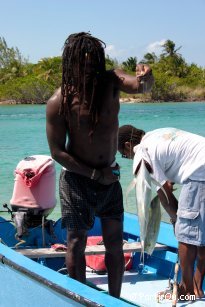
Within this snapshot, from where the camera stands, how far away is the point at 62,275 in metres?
3.50

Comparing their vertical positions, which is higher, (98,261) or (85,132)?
(85,132)

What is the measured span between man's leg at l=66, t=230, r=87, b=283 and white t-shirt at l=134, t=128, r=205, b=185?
606 millimetres

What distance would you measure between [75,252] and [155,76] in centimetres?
6690

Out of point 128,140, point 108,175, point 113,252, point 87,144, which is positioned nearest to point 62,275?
point 113,252

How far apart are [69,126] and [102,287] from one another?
1.63 meters

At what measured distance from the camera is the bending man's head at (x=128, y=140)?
13.3 ft

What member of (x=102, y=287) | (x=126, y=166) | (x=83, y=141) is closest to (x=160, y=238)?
(x=102, y=287)

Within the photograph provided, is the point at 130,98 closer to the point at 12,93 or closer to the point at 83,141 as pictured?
the point at 12,93

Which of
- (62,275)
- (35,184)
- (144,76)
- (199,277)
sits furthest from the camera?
(35,184)

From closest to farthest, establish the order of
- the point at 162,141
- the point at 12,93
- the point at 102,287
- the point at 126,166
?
the point at 162,141 → the point at 102,287 → the point at 126,166 → the point at 12,93

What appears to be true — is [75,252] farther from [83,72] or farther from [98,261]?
[98,261]

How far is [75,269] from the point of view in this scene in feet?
12.4

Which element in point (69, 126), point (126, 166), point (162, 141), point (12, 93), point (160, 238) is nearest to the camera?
point (69, 126)

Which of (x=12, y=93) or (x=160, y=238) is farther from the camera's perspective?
(x=12, y=93)
